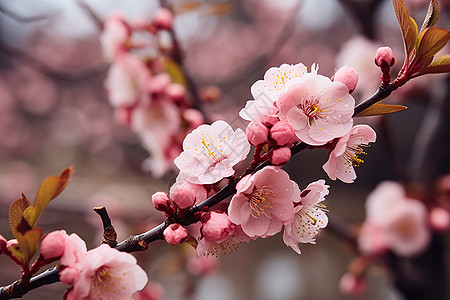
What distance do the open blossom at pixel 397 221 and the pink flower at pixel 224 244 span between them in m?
0.83

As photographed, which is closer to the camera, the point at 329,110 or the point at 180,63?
the point at 329,110

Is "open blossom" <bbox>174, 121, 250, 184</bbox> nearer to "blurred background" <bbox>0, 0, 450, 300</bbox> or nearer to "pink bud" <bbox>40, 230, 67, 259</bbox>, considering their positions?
"pink bud" <bbox>40, 230, 67, 259</bbox>

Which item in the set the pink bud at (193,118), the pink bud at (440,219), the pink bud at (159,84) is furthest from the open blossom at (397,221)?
the pink bud at (159,84)

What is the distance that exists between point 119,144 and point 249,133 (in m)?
3.82

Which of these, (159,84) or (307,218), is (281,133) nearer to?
(307,218)

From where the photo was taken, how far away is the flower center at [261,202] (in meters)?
0.35

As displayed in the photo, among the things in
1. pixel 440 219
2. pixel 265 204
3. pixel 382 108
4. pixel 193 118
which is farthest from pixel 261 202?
pixel 440 219

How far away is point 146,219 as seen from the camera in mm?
1388

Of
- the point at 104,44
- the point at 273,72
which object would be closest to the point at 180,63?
the point at 104,44

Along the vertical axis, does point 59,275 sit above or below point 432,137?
above

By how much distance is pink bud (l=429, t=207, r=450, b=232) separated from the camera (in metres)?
1.02

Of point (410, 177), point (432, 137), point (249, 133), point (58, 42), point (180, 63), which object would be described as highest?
point (249, 133)

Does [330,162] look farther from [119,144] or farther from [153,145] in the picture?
[119,144]

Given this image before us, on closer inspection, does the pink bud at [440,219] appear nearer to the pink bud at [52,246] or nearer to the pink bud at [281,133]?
the pink bud at [281,133]
